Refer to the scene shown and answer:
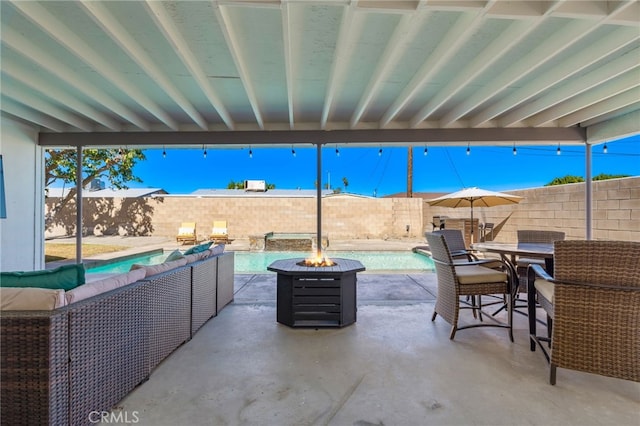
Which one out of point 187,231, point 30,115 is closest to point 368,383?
point 30,115

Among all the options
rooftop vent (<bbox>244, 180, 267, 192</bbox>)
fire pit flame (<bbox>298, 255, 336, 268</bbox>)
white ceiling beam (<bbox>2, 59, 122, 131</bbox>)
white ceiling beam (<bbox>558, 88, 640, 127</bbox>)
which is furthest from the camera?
rooftop vent (<bbox>244, 180, 267, 192</bbox>)

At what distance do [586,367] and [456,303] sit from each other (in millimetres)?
988

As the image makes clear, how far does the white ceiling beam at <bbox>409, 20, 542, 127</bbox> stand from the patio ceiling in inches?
0.6

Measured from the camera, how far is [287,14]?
2.21 m

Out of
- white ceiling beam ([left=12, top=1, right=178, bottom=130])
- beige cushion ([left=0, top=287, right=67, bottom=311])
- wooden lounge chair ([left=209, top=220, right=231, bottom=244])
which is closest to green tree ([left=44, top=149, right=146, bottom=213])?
wooden lounge chair ([left=209, top=220, right=231, bottom=244])

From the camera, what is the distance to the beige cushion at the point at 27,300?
59.5 inches

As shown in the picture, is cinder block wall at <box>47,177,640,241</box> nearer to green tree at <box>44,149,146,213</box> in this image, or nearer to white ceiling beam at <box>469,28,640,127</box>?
green tree at <box>44,149,146,213</box>

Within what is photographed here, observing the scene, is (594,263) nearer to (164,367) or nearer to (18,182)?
(164,367)

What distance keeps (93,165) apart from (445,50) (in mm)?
11510

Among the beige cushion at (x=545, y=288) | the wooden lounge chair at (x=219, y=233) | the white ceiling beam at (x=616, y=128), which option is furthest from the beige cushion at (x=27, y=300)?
the wooden lounge chair at (x=219, y=233)

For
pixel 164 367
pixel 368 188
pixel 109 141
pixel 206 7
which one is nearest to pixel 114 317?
pixel 164 367

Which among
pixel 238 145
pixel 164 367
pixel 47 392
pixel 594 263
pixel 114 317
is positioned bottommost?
pixel 164 367

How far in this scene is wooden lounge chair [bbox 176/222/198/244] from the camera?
11672 mm

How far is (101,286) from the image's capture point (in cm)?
188
